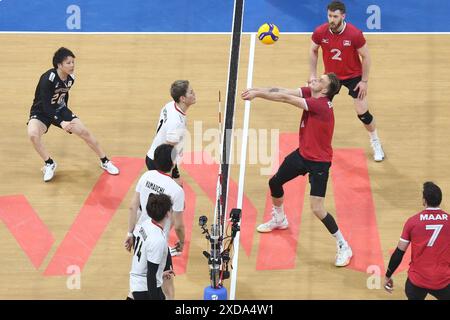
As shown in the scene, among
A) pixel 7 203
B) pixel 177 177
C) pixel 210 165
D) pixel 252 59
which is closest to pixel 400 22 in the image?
pixel 252 59

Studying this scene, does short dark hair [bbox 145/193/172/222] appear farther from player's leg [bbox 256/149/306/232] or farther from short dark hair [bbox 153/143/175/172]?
player's leg [bbox 256/149/306/232]

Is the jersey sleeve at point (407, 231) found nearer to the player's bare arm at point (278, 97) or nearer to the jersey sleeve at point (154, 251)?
the player's bare arm at point (278, 97)

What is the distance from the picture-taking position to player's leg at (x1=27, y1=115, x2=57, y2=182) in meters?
14.1

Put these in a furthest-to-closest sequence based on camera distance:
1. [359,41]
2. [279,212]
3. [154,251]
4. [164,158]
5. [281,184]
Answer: [359,41] → [279,212] → [281,184] → [164,158] → [154,251]

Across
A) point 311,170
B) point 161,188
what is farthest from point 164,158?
point 311,170

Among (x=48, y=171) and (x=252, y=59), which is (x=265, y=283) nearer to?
(x=48, y=171)

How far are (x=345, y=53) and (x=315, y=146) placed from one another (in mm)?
2156

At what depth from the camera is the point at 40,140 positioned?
14.2m

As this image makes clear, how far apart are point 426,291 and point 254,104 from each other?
5865mm

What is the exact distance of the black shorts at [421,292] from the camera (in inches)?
418

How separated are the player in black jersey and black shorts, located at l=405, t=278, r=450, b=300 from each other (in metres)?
5.33

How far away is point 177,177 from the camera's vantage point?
1327 centimetres

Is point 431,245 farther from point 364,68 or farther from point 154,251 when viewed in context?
point 364,68

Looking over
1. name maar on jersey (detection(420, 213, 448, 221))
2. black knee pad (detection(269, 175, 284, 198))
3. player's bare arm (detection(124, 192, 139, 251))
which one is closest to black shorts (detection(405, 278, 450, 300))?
name maar on jersey (detection(420, 213, 448, 221))
